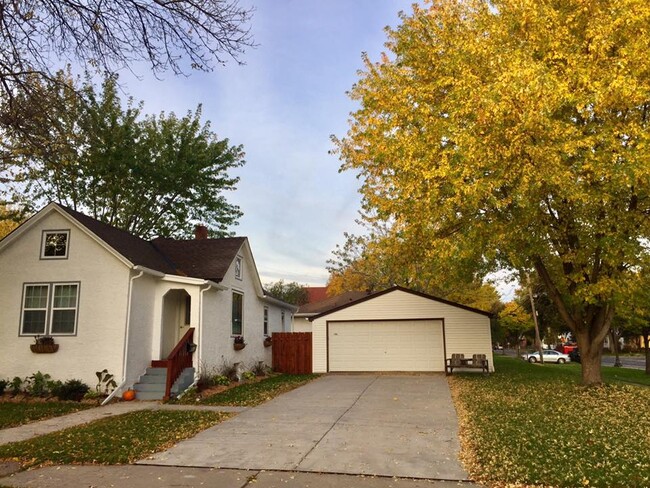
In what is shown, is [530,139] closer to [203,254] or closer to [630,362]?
[203,254]

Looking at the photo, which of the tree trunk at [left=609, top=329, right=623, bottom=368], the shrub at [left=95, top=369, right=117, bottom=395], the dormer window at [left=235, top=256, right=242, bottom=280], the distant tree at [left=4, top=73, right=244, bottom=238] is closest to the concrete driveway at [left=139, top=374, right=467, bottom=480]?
the shrub at [left=95, top=369, right=117, bottom=395]

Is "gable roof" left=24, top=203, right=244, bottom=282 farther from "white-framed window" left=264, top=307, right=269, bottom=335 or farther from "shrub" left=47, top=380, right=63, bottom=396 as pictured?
"white-framed window" left=264, top=307, right=269, bottom=335

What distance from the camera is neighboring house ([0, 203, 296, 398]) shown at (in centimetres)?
1284

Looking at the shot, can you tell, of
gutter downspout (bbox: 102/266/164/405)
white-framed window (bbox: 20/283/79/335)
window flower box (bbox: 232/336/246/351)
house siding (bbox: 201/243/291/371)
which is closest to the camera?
gutter downspout (bbox: 102/266/164/405)

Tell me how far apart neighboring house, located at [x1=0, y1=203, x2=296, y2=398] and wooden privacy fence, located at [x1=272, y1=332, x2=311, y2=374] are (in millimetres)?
6278

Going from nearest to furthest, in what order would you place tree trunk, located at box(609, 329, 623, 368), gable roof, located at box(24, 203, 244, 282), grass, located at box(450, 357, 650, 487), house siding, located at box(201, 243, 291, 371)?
grass, located at box(450, 357, 650, 487) → gable roof, located at box(24, 203, 244, 282) → house siding, located at box(201, 243, 291, 371) → tree trunk, located at box(609, 329, 623, 368)

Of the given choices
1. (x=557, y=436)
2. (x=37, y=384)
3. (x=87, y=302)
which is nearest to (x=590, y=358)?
(x=557, y=436)

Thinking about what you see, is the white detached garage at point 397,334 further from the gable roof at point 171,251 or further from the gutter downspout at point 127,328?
the gutter downspout at point 127,328

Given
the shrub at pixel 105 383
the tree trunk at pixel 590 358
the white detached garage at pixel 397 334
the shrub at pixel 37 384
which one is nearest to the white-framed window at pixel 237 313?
the white detached garage at pixel 397 334

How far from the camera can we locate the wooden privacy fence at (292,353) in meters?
21.4

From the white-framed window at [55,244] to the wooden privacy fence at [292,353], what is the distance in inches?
426

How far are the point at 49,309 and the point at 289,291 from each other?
159ft

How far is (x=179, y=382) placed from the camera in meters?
13.2

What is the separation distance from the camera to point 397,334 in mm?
20766
